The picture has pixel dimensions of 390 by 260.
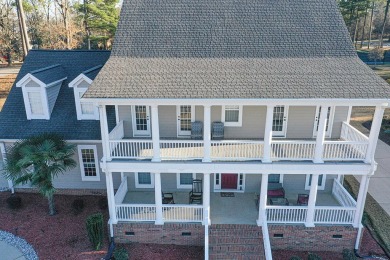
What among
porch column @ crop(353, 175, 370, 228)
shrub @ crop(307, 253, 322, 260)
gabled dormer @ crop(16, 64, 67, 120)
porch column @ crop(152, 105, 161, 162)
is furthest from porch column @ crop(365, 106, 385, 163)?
gabled dormer @ crop(16, 64, 67, 120)

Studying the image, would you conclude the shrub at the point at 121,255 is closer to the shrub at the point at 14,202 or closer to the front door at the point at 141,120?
the front door at the point at 141,120

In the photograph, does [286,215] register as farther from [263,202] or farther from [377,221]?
[377,221]

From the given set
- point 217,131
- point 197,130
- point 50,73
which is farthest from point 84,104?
point 217,131

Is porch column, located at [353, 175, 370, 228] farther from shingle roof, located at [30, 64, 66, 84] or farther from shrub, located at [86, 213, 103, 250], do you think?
shingle roof, located at [30, 64, 66, 84]

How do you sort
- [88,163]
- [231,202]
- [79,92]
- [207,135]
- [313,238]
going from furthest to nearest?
[88,163]
[79,92]
[231,202]
[313,238]
[207,135]

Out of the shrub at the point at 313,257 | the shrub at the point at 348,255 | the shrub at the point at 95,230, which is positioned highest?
the shrub at the point at 95,230

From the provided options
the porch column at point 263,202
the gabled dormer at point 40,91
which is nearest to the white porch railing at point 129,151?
the porch column at point 263,202
